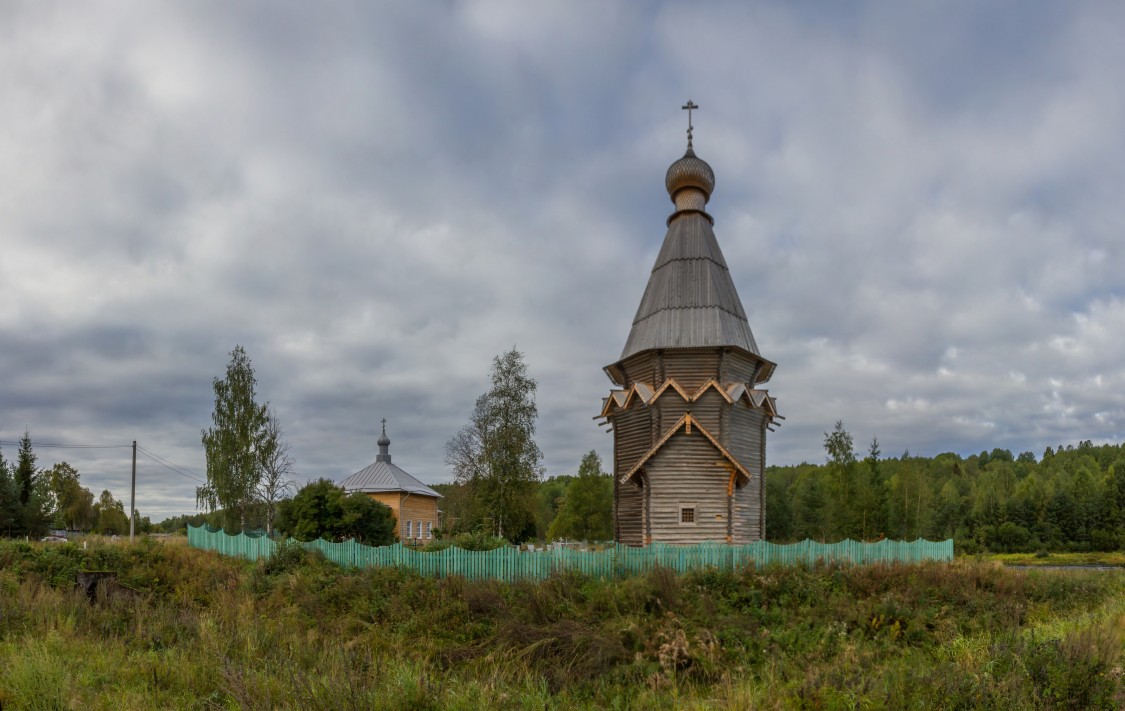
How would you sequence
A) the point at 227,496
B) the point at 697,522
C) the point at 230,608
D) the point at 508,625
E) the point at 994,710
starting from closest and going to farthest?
the point at 994,710, the point at 508,625, the point at 230,608, the point at 697,522, the point at 227,496

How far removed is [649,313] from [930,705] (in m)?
19.0

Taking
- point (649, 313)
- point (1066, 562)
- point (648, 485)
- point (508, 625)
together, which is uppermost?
→ point (649, 313)

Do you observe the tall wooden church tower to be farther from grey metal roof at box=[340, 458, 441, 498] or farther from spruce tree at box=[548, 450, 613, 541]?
spruce tree at box=[548, 450, 613, 541]

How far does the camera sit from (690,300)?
23.8 metres

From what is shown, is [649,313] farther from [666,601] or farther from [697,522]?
[666,601]

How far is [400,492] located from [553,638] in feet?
77.5

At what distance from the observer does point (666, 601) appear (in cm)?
1455

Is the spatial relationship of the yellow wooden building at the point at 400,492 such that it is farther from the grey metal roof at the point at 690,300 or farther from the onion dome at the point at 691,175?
the onion dome at the point at 691,175

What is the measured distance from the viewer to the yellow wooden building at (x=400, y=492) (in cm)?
3509

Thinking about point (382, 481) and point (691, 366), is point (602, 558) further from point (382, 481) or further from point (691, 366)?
point (382, 481)

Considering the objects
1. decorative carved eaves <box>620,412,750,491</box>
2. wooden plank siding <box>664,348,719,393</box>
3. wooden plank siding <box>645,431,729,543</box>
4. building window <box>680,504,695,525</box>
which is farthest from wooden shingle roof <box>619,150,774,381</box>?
building window <box>680,504,695,525</box>

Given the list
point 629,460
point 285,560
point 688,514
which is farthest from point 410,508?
point 688,514

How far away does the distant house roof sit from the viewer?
35.2 meters

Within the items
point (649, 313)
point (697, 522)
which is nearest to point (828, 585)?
point (697, 522)
